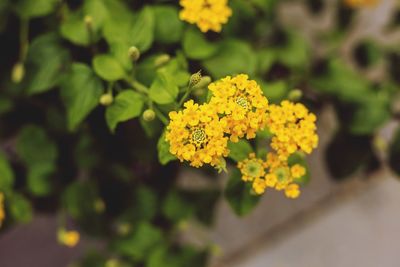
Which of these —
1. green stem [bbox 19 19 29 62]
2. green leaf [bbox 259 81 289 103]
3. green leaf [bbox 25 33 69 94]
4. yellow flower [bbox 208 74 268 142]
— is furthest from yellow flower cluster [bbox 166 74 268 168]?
green stem [bbox 19 19 29 62]

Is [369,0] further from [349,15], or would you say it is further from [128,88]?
[128,88]

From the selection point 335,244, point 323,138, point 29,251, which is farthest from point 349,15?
point 29,251

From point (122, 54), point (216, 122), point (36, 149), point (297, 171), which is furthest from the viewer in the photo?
point (36, 149)

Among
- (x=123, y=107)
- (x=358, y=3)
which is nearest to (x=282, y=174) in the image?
(x=123, y=107)

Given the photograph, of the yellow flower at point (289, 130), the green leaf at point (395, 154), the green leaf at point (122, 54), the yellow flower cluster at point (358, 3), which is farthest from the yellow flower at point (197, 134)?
the yellow flower cluster at point (358, 3)

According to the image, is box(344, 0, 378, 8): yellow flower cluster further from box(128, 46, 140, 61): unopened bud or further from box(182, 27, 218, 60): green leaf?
box(128, 46, 140, 61): unopened bud

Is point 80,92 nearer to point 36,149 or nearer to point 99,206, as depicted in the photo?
point 36,149
